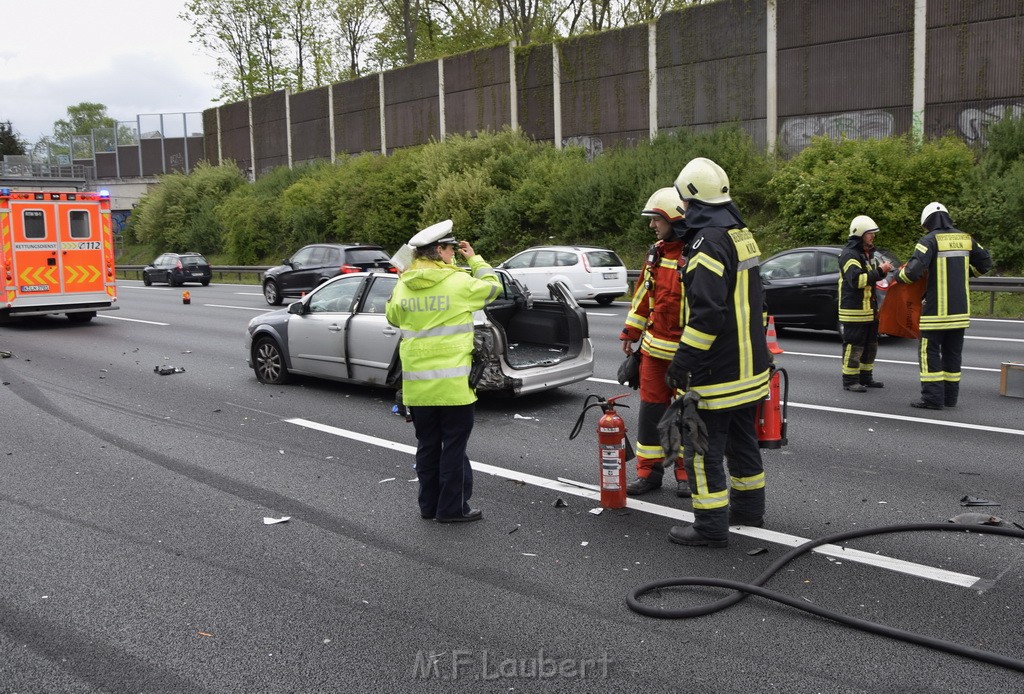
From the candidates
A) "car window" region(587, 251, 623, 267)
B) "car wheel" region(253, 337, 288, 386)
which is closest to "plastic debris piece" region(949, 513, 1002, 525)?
"car wheel" region(253, 337, 288, 386)

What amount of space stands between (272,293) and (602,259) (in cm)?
906

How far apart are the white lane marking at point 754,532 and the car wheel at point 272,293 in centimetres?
1668

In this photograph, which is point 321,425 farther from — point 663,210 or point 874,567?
point 874,567

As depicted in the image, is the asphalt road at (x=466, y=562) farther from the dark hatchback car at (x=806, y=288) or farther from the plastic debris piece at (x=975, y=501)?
the dark hatchback car at (x=806, y=288)

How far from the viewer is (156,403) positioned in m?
10.2

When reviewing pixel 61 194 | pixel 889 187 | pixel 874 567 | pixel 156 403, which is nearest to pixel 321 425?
pixel 156 403

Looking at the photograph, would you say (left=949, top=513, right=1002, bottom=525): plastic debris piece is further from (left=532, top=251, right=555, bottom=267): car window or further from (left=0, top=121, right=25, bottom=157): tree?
(left=0, top=121, right=25, bottom=157): tree

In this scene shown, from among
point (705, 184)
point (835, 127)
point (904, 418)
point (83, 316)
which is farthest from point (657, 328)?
point (835, 127)

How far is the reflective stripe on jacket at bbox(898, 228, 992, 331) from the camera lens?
8922mm

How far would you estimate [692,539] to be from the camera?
206 inches

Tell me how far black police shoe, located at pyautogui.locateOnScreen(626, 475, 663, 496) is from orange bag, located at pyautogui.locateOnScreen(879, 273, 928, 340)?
4.51 metres

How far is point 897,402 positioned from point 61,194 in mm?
16106

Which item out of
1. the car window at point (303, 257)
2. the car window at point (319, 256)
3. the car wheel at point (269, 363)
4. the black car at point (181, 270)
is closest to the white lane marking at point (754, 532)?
the car wheel at point (269, 363)

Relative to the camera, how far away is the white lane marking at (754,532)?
15.6ft
